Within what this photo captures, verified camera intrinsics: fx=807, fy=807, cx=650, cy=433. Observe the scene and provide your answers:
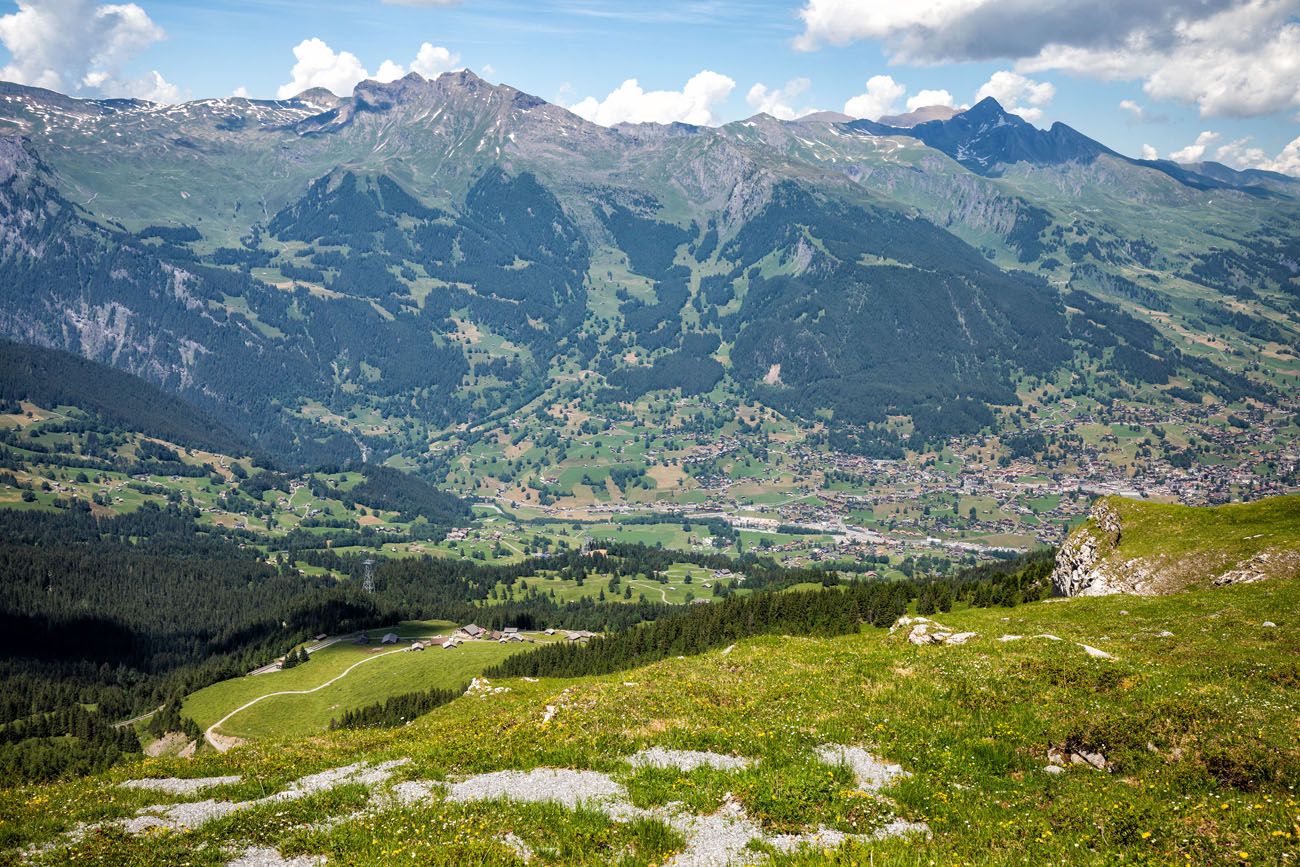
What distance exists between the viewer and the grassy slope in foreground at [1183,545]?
6444cm

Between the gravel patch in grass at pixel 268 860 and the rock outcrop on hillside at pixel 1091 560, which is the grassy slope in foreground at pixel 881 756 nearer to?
the gravel patch in grass at pixel 268 860

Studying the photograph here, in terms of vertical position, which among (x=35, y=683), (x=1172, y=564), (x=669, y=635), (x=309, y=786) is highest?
(x=309, y=786)

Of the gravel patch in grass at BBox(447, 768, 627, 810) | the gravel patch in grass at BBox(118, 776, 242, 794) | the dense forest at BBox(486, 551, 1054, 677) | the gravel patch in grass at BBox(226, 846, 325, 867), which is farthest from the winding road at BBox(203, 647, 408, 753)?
the gravel patch in grass at BBox(226, 846, 325, 867)

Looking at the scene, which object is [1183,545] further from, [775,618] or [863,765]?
[863,765]

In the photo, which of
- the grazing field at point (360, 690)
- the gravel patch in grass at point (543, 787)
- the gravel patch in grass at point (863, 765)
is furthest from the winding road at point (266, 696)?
the gravel patch in grass at point (863, 765)

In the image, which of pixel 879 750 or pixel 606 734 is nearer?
pixel 879 750

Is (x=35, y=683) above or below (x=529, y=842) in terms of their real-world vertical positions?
below

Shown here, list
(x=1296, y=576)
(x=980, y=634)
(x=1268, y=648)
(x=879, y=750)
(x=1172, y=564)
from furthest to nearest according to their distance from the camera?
(x=1172, y=564) < (x=1296, y=576) < (x=980, y=634) < (x=1268, y=648) < (x=879, y=750)

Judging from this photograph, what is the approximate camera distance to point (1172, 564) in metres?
70.8

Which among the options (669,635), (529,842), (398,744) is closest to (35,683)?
(669,635)

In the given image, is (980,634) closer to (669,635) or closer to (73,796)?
(73,796)

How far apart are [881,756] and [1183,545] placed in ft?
207

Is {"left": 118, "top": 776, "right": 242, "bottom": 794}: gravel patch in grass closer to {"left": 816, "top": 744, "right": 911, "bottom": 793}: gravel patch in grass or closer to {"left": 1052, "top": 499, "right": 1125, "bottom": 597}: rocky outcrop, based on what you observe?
{"left": 816, "top": 744, "right": 911, "bottom": 793}: gravel patch in grass

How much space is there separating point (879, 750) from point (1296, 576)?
53.9 metres
